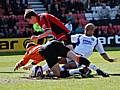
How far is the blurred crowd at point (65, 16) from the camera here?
3369 cm

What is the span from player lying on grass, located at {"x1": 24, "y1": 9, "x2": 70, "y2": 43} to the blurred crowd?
62.1 ft

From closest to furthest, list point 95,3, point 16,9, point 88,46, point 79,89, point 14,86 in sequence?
point 79,89 < point 14,86 < point 88,46 < point 16,9 < point 95,3

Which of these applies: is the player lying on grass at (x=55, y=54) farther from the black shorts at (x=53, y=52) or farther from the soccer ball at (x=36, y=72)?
the soccer ball at (x=36, y=72)

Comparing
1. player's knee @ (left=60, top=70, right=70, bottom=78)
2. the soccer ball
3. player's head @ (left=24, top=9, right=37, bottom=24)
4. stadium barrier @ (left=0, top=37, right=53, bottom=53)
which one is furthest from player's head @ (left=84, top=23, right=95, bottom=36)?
stadium barrier @ (left=0, top=37, right=53, bottom=53)

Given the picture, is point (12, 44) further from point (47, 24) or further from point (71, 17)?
point (47, 24)

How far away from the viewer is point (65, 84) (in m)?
10.7

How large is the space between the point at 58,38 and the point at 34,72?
105 centimetres

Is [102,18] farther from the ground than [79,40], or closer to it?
closer to it

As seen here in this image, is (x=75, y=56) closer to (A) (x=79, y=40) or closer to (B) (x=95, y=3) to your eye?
(A) (x=79, y=40)

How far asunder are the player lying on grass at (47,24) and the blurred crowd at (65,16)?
62.1ft

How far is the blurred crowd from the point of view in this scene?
33.7m

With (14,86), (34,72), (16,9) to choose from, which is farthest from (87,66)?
(16,9)

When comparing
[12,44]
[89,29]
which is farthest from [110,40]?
[89,29]

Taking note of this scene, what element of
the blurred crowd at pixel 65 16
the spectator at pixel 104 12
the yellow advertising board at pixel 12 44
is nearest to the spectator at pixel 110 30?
the blurred crowd at pixel 65 16
